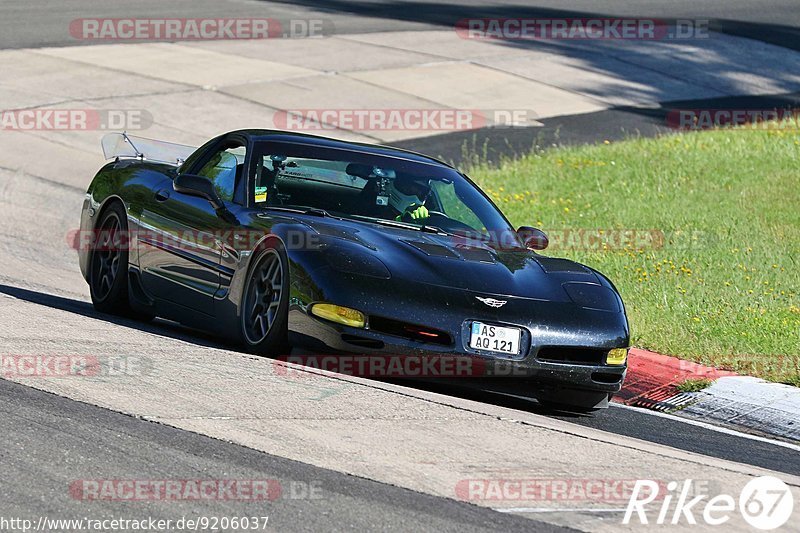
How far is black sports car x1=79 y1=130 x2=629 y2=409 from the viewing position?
24.9ft

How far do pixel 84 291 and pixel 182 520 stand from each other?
7376 mm

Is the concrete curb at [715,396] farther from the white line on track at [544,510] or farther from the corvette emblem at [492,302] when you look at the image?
the white line on track at [544,510]

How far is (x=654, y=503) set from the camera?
5.70 metres

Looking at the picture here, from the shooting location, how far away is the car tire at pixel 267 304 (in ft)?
25.8

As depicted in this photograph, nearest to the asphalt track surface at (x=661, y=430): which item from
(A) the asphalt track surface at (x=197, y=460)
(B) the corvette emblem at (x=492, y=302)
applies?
(A) the asphalt track surface at (x=197, y=460)

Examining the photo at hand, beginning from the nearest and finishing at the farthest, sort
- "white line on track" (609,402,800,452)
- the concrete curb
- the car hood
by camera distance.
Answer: the car hood < "white line on track" (609,402,800,452) < the concrete curb

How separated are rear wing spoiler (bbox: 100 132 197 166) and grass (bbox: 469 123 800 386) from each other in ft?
12.5

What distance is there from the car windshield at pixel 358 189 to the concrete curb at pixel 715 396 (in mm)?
1340

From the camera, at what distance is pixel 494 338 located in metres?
7.59

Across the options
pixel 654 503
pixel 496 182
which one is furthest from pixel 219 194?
pixel 496 182

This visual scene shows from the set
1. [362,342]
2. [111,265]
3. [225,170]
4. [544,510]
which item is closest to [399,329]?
[362,342]

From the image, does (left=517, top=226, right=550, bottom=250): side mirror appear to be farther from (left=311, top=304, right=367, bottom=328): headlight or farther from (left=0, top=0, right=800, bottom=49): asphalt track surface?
(left=0, top=0, right=800, bottom=49): asphalt track surface

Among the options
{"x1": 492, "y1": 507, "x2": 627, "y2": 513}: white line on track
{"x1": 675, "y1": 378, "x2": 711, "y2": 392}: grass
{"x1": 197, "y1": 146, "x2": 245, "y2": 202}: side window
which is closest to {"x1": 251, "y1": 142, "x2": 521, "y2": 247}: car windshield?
{"x1": 197, "y1": 146, "x2": 245, "y2": 202}: side window

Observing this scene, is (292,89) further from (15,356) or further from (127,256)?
(15,356)
